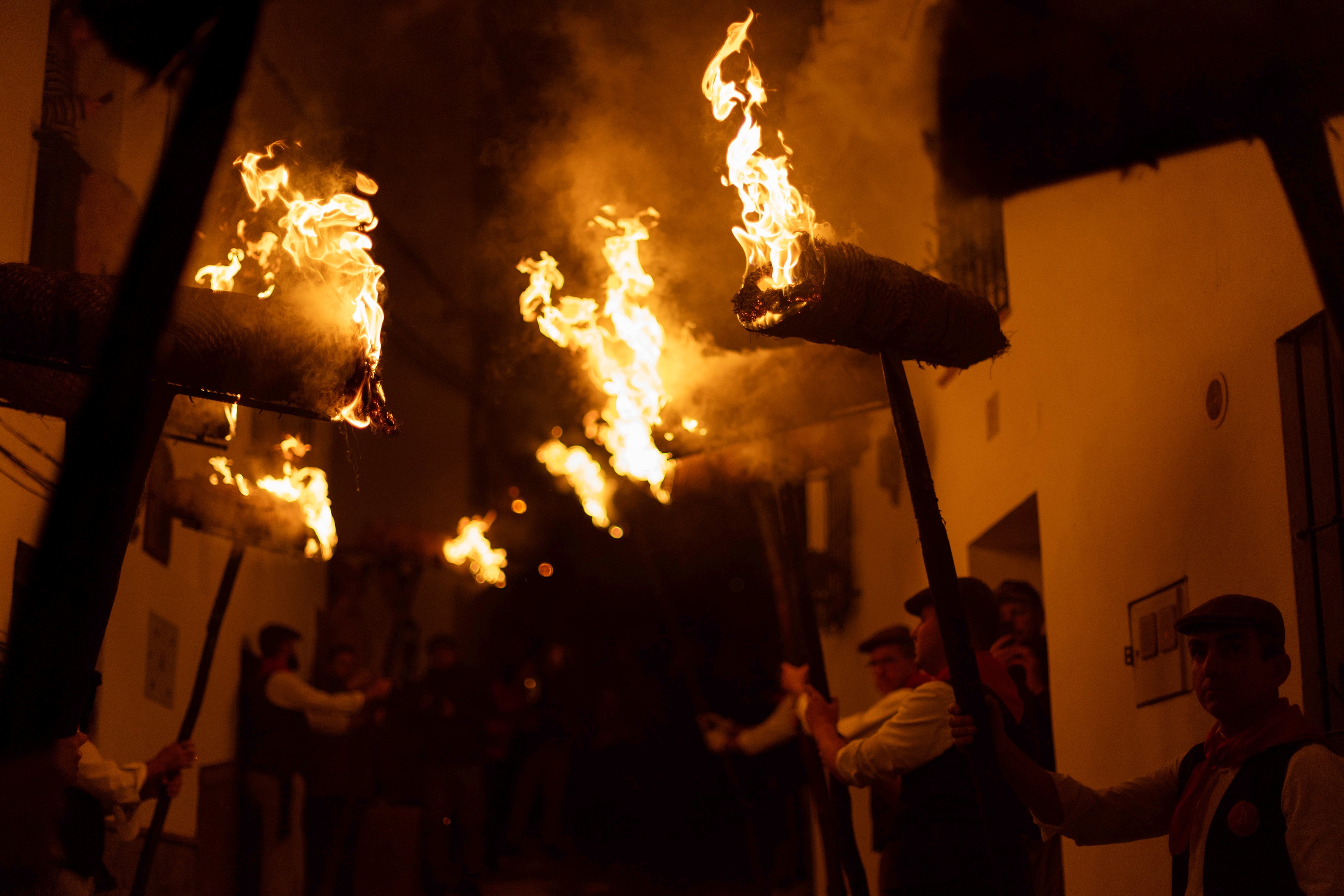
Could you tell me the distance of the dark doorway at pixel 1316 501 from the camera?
3545 mm

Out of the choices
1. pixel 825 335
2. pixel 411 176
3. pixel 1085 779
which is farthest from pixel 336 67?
pixel 1085 779

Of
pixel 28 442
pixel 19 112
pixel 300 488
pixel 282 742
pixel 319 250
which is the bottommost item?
pixel 282 742

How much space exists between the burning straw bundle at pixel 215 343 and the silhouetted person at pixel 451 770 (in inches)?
250

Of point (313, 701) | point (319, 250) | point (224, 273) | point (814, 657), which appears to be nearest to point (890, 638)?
point (814, 657)

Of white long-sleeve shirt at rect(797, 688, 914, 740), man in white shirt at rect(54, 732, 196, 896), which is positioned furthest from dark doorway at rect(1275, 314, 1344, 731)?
man in white shirt at rect(54, 732, 196, 896)

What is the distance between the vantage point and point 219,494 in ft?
23.2

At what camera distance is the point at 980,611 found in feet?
13.8

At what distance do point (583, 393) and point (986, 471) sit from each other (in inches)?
180

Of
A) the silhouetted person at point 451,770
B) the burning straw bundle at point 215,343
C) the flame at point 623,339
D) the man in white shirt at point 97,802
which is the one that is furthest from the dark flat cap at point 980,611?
the silhouetted person at point 451,770

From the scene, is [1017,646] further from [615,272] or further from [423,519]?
[423,519]

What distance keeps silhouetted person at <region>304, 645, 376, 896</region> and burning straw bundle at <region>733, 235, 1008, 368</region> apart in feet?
19.5

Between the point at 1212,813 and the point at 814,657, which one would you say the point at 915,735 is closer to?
the point at 1212,813

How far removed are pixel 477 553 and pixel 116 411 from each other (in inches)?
409

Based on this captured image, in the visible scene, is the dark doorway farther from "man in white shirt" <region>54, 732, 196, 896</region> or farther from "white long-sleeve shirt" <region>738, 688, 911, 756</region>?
"man in white shirt" <region>54, 732, 196, 896</region>
